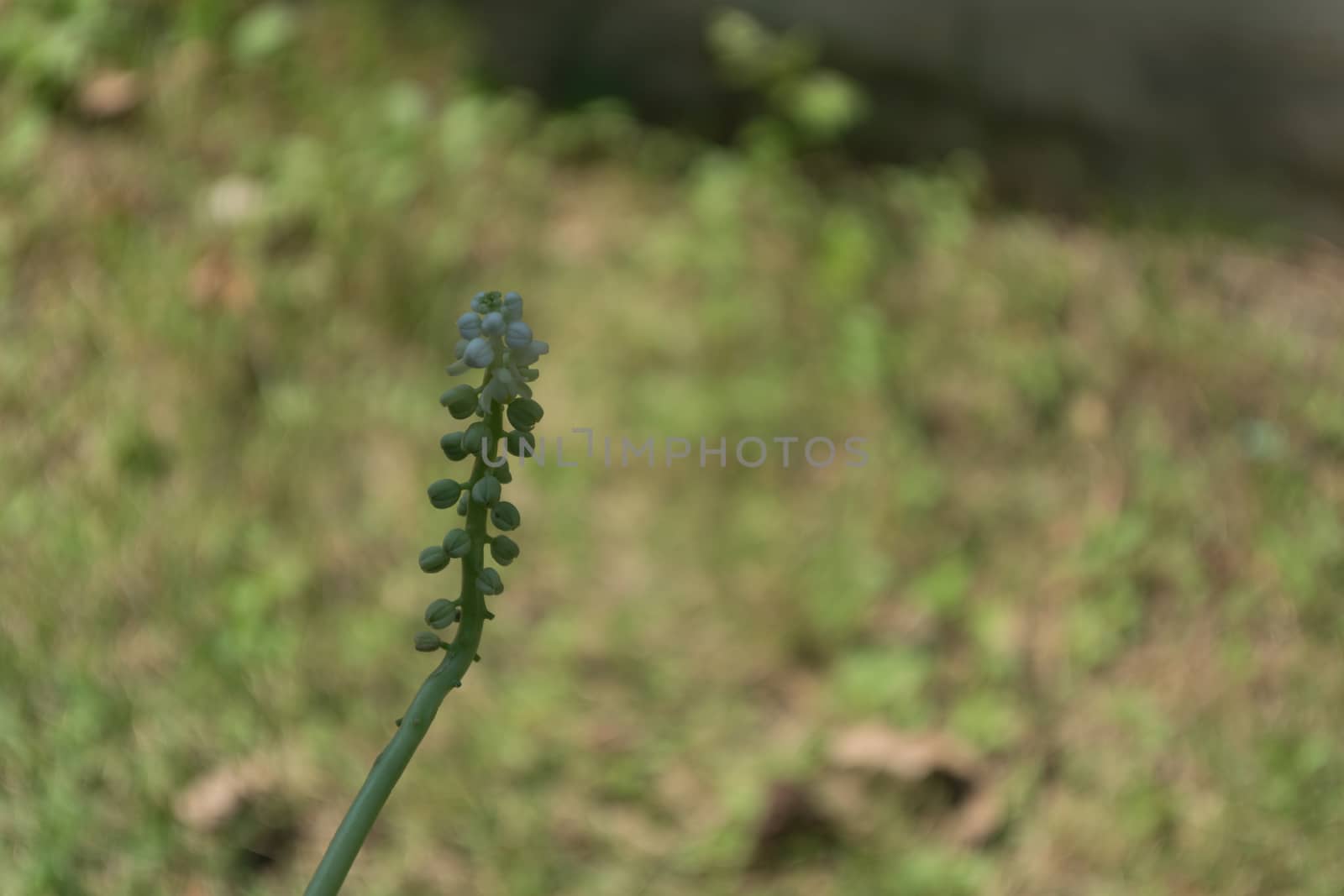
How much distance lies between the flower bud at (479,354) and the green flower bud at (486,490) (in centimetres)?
7

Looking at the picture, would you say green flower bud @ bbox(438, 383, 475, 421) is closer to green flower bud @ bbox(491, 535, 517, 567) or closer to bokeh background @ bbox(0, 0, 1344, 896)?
green flower bud @ bbox(491, 535, 517, 567)

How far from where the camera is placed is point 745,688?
210 cm

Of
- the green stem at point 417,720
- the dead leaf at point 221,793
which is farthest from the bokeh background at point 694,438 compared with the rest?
the green stem at point 417,720

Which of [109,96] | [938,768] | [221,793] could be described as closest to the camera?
[221,793]

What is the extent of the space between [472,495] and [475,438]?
1.4 inches

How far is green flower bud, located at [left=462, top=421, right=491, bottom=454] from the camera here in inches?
31.0

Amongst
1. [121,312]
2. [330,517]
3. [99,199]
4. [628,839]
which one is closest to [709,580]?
[628,839]

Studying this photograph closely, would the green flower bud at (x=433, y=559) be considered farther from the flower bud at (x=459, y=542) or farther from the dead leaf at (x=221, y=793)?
the dead leaf at (x=221, y=793)

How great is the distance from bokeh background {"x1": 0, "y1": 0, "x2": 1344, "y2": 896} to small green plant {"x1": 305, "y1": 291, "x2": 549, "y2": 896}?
39.1 inches

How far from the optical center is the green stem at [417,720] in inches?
30.6

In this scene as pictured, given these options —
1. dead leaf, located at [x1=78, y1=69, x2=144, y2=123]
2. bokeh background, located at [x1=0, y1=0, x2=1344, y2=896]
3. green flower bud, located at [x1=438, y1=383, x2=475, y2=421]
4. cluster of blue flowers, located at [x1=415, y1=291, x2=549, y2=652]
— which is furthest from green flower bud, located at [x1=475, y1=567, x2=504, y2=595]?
dead leaf, located at [x1=78, y1=69, x2=144, y2=123]

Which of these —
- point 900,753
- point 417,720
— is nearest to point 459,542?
point 417,720

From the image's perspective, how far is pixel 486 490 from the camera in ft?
2.57

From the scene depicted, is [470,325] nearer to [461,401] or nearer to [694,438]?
[461,401]
